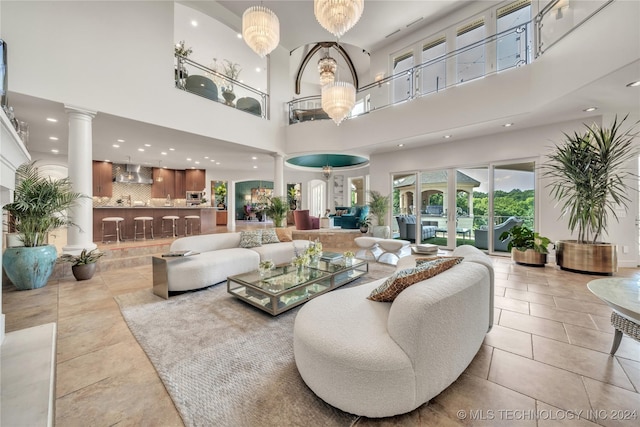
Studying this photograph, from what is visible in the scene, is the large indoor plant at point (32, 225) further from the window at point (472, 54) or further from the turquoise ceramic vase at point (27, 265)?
the window at point (472, 54)

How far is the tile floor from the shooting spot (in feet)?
4.43

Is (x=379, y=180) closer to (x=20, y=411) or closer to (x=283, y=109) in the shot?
(x=283, y=109)

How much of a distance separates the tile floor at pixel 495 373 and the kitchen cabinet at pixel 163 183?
7.63 metres

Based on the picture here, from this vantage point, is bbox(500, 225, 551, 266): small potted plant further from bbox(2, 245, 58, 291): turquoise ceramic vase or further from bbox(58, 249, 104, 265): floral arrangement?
bbox(2, 245, 58, 291): turquoise ceramic vase

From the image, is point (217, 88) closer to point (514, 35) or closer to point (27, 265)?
point (27, 265)

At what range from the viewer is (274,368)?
173 centimetres

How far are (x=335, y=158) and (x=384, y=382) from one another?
866cm

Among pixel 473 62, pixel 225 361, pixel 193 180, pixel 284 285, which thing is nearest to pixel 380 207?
pixel 473 62

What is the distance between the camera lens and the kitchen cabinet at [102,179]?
8.30 m

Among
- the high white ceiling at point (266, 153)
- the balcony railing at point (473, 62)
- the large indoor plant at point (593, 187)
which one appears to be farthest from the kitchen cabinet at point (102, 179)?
the large indoor plant at point (593, 187)

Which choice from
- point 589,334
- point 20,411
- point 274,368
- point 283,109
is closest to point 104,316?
point 20,411

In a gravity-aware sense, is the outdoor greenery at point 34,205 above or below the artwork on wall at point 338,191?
below

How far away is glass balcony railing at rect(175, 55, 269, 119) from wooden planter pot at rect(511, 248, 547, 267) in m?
7.10

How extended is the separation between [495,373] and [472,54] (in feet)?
21.1
